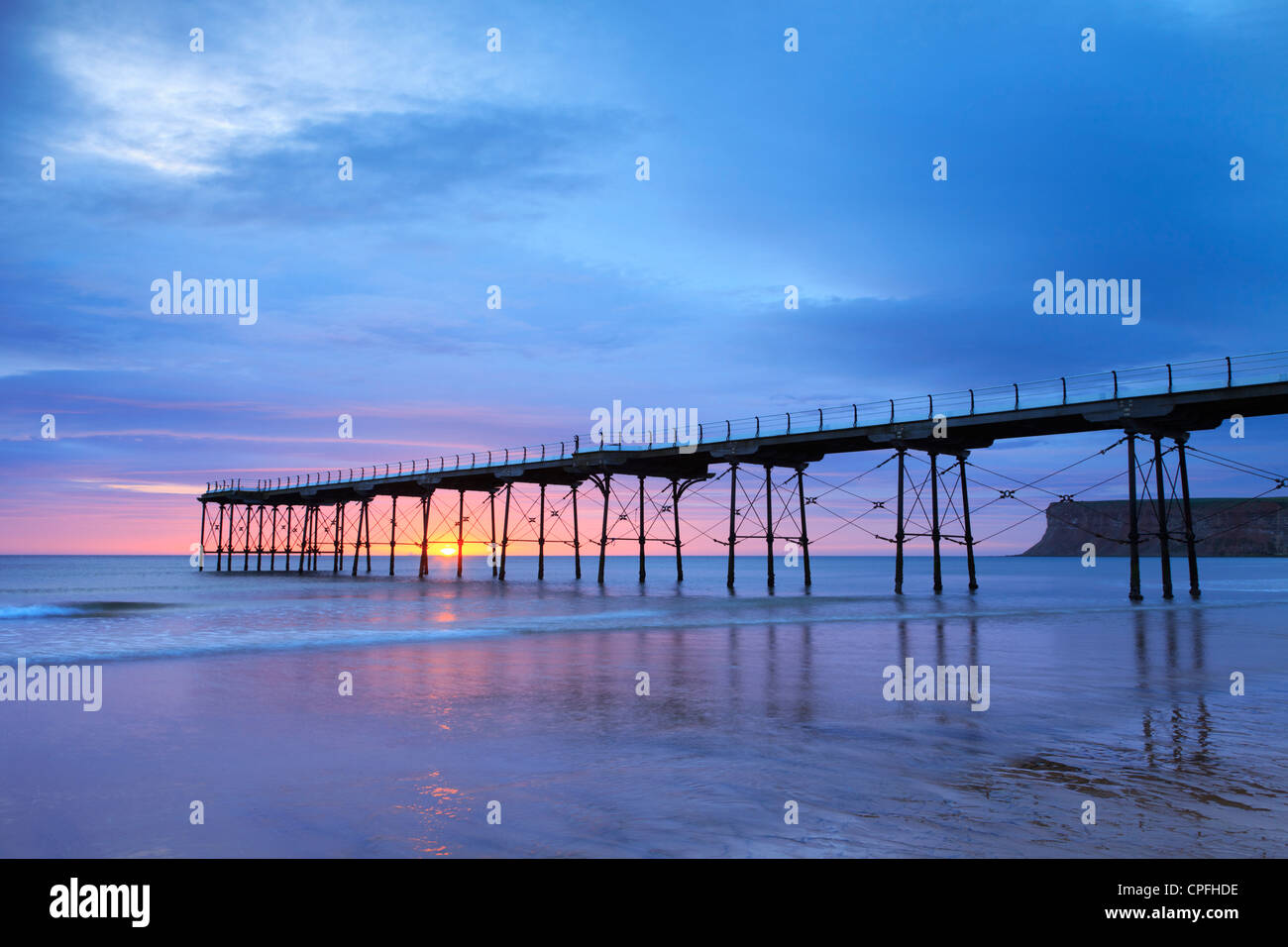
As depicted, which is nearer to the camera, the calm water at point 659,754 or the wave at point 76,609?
the calm water at point 659,754

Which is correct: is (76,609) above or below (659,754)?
below

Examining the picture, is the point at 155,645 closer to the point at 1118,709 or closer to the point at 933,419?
the point at 1118,709

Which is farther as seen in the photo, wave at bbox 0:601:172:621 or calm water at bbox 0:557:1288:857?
wave at bbox 0:601:172:621

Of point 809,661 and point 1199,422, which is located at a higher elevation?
point 1199,422

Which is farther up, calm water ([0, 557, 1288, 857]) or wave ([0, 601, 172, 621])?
calm water ([0, 557, 1288, 857])

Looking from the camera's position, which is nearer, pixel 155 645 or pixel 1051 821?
pixel 1051 821

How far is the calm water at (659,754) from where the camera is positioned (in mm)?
5191

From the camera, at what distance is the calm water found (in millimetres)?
5191

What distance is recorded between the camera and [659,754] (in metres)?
7.40

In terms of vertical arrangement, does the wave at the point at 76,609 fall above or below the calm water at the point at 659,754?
below
